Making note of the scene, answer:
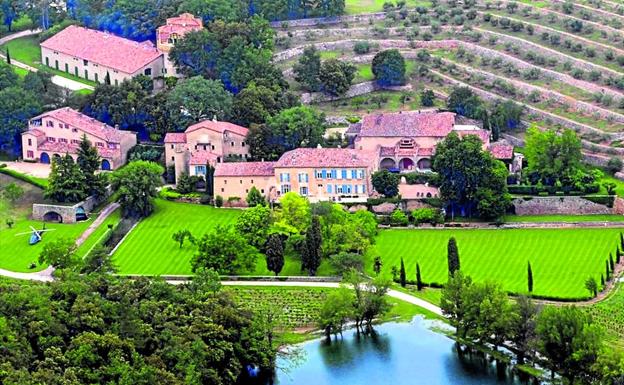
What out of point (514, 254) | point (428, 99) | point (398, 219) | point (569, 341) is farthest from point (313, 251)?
point (428, 99)

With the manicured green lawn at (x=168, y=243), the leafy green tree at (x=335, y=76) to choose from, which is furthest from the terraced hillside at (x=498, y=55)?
the manicured green lawn at (x=168, y=243)

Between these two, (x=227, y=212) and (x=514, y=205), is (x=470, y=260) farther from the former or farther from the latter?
(x=227, y=212)

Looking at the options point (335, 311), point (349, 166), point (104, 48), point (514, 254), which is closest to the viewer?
point (335, 311)

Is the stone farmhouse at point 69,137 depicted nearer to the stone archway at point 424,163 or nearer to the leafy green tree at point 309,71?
the leafy green tree at point 309,71

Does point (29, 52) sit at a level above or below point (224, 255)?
above

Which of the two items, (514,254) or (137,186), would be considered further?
(137,186)

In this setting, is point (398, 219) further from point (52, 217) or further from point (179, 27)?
point (179, 27)
